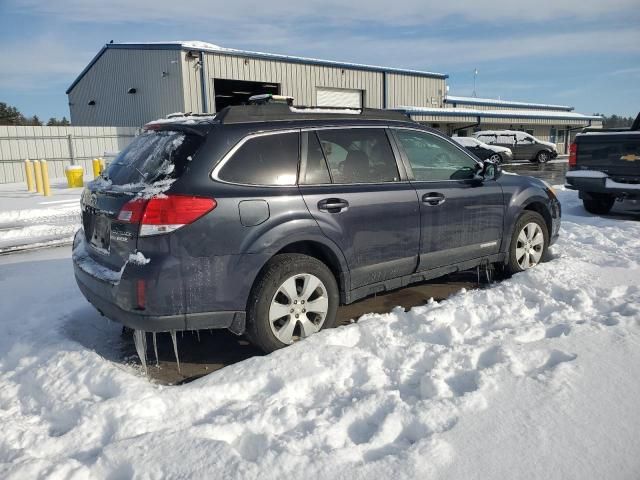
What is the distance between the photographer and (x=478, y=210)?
15.9 ft

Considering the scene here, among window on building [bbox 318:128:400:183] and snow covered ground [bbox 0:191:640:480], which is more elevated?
window on building [bbox 318:128:400:183]

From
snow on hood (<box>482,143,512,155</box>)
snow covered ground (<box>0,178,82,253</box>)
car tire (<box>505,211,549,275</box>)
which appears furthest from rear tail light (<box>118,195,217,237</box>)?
snow on hood (<box>482,143,512,155</box>)

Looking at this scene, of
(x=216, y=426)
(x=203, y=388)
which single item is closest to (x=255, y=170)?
(x=203, y=388)

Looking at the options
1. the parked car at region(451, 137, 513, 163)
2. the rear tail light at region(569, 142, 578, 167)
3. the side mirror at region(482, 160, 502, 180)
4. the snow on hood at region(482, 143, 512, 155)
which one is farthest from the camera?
the snow on hood at region(482, 143, 512, 155)

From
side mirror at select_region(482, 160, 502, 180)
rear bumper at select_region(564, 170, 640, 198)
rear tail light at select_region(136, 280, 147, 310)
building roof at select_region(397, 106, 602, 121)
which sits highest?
building roof at select_region(397, 106, 602, 121)

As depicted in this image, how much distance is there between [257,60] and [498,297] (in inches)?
892

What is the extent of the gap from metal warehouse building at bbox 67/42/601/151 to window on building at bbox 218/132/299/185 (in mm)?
20515

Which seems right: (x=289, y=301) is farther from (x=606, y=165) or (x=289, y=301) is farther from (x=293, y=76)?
(x=293, y=76)

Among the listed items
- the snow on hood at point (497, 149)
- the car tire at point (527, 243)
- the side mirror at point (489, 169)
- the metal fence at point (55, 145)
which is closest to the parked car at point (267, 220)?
Result: the side mirror at point (489, 169)

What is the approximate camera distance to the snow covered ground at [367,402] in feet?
7.67

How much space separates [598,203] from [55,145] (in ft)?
67.9

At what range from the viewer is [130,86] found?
25.0m

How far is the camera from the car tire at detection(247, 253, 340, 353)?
138 inches

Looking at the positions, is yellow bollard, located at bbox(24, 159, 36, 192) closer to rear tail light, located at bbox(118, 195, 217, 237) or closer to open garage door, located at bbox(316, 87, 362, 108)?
rear tail light, located at bbox(118, 195, 217, 237)
